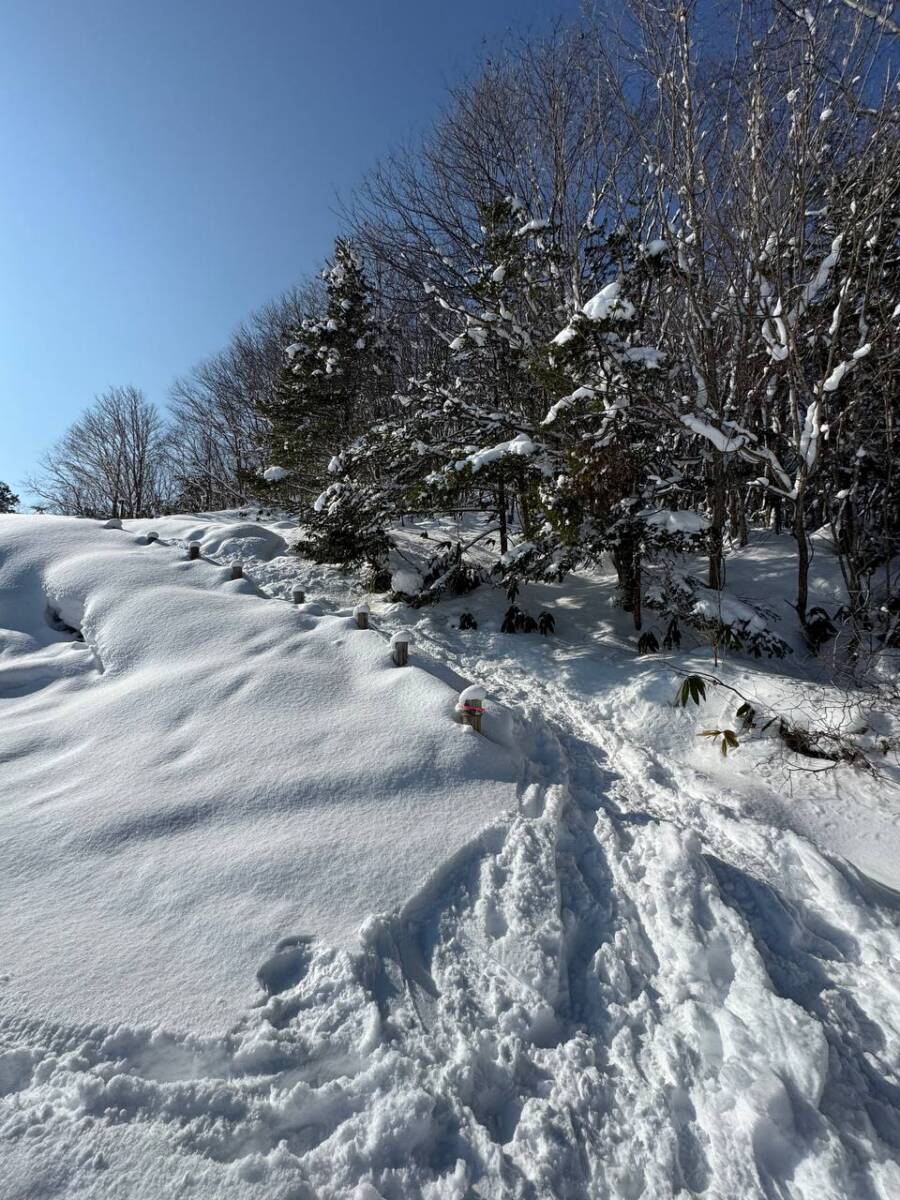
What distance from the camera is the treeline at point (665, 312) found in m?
5.16

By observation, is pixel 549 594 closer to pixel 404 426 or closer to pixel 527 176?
pixel 404 426

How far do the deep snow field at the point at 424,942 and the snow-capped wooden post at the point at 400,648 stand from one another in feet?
0.62

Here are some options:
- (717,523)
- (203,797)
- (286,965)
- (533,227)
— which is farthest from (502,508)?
(286,965)

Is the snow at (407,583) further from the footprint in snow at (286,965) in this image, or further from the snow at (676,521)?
the footprint in snow at (286,965)

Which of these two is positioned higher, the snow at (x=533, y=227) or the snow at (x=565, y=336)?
the snow at (x=533, y=227)

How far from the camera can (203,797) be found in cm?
321

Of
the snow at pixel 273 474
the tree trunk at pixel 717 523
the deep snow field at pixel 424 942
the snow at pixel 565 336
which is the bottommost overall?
the deep snow field at pixel 424 942

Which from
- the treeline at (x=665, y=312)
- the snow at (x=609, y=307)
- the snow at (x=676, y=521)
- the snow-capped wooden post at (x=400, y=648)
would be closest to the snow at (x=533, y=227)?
the treeline at (x=665, y=312)

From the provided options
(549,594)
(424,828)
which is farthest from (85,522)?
(424,828)

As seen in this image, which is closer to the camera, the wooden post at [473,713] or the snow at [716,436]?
the wooden post at [473,713]

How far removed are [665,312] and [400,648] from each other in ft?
21.6

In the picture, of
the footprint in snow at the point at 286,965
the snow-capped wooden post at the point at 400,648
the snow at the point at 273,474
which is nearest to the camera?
the footprint in snow at the point at 286,965

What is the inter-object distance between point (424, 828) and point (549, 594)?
564 cm

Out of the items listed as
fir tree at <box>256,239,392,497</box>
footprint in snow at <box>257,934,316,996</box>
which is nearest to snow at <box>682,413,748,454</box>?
footprint in snow at <box>257,934,316,996</box>
